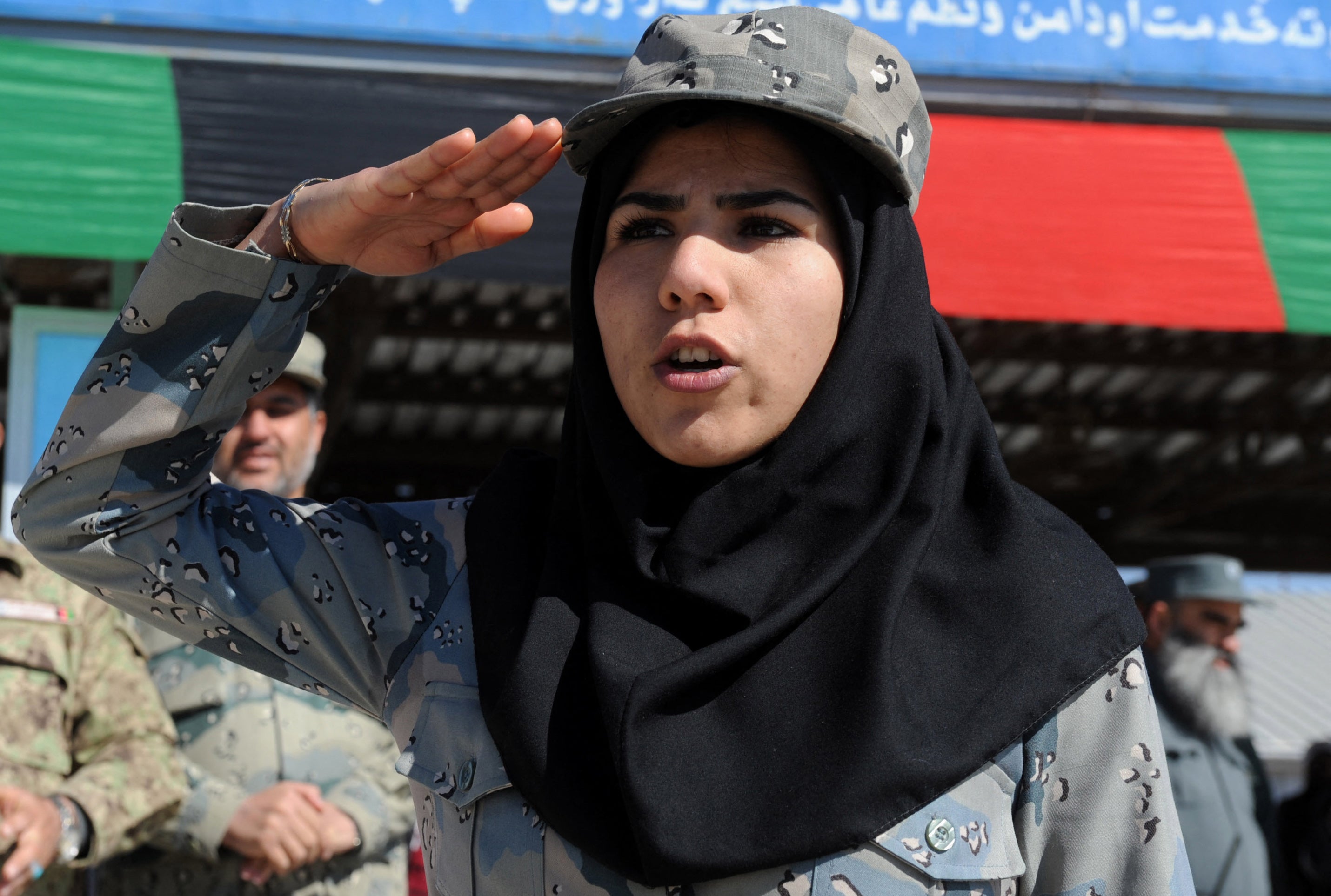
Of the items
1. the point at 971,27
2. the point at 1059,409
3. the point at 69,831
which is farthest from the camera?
the point at 1059,409

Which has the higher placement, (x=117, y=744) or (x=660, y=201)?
(x=660, y=201)

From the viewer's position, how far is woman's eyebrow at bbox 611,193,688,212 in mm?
1287

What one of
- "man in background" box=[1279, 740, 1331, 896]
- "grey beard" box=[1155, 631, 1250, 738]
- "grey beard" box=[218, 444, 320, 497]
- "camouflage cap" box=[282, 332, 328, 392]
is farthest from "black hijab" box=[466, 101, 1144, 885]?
"man in background" box=[1279, 740, 1331, 896]

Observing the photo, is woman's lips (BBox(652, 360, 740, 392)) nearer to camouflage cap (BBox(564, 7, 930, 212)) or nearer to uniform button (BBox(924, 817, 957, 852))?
camouflage cap (BBox(564, 7, 930, 212))

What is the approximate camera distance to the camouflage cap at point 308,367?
3.61 metres

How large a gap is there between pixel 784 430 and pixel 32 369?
3621 millimetres

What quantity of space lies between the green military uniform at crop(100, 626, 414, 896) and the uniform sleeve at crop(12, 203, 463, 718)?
1.73 meters

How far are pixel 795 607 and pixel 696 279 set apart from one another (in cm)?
31

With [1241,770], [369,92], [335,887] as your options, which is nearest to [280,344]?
[335,887]

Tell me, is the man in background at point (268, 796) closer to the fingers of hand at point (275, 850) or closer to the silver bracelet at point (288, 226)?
the fingers of hand at point (275, 850)

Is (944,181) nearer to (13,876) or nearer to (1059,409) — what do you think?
(13,876)

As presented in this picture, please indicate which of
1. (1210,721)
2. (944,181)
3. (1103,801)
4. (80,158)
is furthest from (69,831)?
(1210,721)

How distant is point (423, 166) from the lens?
4.00 ft

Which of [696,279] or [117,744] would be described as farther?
[117,744]
